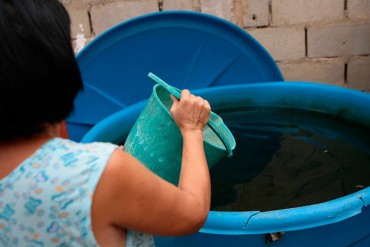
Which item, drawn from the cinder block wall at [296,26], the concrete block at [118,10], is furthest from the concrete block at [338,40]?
the concrete block at [118,10]

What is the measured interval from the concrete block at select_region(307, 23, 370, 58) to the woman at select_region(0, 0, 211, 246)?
1.84m

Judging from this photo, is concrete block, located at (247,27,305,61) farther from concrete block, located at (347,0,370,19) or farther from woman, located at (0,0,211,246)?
woman, located at (0,0,211,246)

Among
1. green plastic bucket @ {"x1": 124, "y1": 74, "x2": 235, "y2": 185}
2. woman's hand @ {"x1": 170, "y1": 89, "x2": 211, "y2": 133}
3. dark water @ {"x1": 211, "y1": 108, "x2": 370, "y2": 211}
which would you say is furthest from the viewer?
dark water @ {"x1": 211, "y1": 108, "x2": 370, "y2": 211}

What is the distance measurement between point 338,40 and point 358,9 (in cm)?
18

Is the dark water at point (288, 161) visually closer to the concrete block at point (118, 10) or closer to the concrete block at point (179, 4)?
the concrete block at point (179, 4)

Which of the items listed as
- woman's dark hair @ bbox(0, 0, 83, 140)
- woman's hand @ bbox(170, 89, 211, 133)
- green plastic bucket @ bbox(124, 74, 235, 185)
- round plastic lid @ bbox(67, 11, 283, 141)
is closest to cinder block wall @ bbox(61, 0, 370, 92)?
round plastic lid @ bbox(67, 11, 283, 141)

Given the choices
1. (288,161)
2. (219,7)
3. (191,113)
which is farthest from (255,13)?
(191,113)

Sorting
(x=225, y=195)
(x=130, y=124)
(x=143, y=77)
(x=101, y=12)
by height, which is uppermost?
(x=101, y=12)

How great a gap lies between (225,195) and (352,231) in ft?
1.59

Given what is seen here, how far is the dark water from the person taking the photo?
138 centimetres

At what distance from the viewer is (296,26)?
2.26 m

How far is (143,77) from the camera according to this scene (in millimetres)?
2023

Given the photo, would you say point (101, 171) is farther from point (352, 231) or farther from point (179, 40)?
point (179, 40)

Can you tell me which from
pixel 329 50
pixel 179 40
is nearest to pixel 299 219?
pixel 179 40
